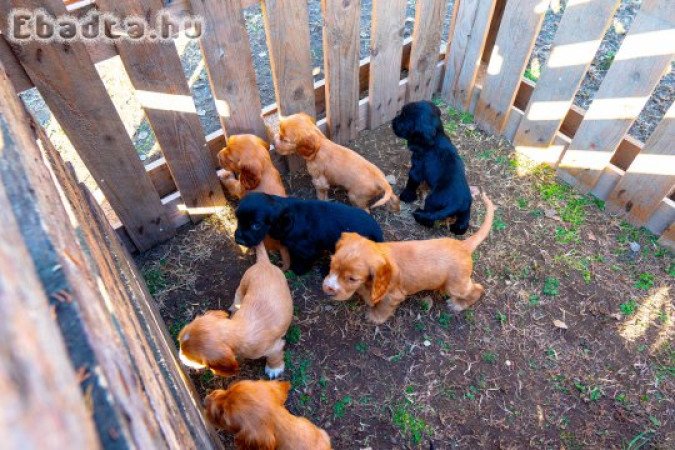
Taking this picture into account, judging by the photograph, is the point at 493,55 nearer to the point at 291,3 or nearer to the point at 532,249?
the point at 532,249

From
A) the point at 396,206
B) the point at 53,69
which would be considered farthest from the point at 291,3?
the point at 396,206

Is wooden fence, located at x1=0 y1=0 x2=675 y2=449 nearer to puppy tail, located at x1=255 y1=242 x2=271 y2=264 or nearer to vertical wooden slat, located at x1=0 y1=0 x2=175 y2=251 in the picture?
vertical wooden slat, located at x1=0 y1=0 x2=175 y2=251

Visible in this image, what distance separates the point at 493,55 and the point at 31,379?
15.1ft

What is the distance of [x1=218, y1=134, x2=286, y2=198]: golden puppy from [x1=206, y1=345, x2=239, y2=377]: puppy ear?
1394mm

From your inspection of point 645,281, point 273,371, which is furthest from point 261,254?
point 645,281

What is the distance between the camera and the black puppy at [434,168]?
12.8 feet

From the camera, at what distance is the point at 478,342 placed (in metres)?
Answer: 3.73

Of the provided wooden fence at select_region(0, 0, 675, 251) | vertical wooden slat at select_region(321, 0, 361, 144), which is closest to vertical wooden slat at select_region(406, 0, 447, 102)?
wooden fence at select_region(0, 0, 675, 251)

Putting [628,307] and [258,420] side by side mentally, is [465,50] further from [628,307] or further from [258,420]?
[258,420]

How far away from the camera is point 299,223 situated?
3.58m

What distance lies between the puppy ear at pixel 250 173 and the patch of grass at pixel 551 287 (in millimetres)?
2541

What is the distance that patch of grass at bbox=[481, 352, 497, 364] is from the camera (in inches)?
144

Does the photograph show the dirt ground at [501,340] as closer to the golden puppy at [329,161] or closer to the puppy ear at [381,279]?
the golden puppy at [329,161]

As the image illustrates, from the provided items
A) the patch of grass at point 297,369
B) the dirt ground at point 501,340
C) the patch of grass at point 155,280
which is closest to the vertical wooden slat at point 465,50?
the dirt ground at point 501,340
